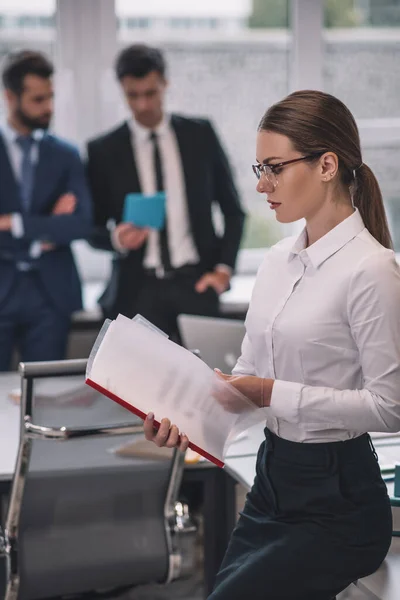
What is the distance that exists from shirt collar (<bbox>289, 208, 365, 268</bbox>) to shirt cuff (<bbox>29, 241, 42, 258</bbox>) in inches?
84.1

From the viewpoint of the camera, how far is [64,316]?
3.78 metres

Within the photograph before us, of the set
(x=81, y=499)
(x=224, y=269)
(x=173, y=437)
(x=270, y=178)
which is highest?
(x=270, y=178)

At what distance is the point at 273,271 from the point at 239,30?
3023mm

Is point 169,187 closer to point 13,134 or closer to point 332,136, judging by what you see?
point 13,134

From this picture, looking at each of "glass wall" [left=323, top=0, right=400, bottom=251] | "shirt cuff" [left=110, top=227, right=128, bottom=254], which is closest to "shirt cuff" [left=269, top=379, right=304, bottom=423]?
"shirt cuff" [left=110, top=227, right=128, bottom=254]

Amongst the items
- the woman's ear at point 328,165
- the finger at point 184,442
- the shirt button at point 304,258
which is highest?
the woman's ear at point 328,165

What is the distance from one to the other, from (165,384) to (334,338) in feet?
1.04

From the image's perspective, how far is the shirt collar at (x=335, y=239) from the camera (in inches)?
70.2

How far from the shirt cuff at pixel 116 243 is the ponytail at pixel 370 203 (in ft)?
6.26

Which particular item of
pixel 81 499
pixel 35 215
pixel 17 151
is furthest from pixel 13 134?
pixel 81 499

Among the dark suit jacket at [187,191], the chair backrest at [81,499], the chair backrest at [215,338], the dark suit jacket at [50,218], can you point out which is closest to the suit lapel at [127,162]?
the dark suit jacket at [187,191]

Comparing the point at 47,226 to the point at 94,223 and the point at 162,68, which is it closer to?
the point at 94,223

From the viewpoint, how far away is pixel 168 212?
12.6 feet

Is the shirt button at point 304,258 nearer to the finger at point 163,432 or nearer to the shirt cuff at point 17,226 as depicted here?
the finger at point 163,432
